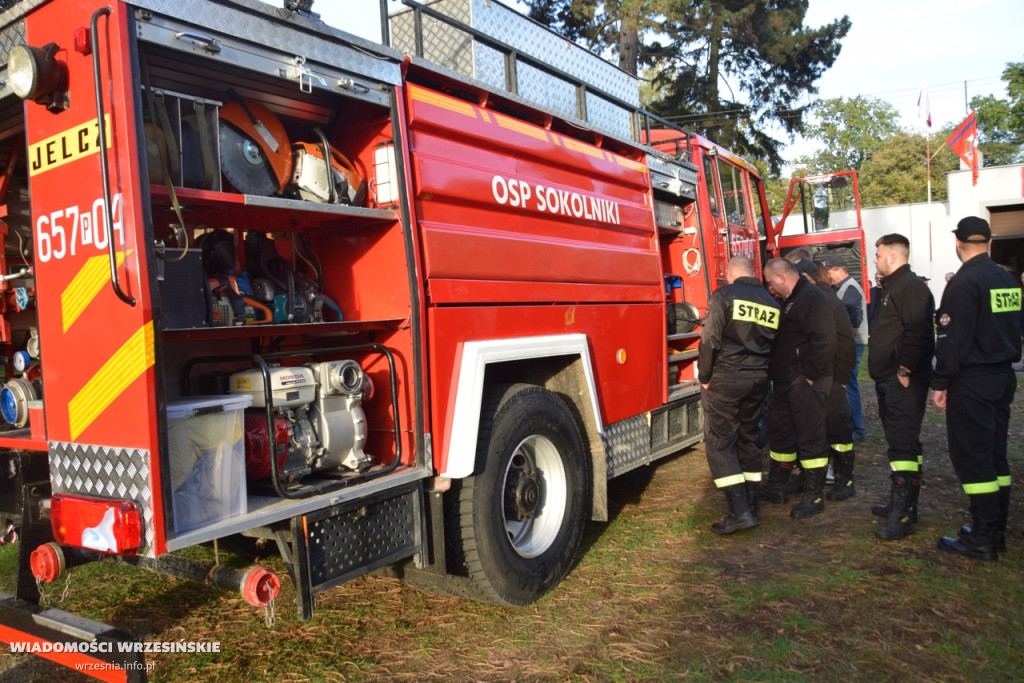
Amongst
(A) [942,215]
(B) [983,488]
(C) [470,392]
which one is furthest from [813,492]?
(A) [942,215]

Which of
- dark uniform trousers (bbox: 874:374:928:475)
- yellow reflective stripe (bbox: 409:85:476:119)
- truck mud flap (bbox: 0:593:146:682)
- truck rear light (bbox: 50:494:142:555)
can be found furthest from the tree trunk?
truck mud flap (bbox: 0:593:146:682)

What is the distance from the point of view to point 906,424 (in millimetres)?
4906

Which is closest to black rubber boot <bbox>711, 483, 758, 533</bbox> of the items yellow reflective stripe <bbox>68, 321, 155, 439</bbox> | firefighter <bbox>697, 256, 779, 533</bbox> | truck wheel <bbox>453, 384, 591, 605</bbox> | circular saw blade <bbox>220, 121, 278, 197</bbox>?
Result: firefighter <bbox>697, 256, 779, 533</bbox>

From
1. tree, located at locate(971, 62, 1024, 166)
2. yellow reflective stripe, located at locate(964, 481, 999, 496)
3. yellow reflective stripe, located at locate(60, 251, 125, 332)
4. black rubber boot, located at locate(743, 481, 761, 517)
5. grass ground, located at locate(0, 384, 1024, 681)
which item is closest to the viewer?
yellow reflective stripe, located at locate(60, 251, 125, 332)

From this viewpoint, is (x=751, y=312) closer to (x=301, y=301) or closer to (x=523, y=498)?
(x=523, y=498)

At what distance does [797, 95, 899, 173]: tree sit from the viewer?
5278 centimetres

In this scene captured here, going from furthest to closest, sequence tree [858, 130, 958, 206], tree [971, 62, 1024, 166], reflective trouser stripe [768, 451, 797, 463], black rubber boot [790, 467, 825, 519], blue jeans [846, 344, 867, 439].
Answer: tree [858, 130, 958, 206] < tree [971, 62, 1024, 166] < blue jeans [846, 344, 867, 439] < reflective trouser stripe [768, 451, 797, 463] < black rubber boot [790, 467, 825, 519]

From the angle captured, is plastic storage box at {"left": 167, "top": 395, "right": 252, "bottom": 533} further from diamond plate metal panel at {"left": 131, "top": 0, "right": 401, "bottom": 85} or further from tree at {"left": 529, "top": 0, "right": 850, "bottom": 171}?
tree at {"left": 529, "top": 0, "right": 850, "bottom": 171}

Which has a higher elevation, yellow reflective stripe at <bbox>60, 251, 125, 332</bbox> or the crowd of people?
yellow reflective stripe at <bbox>60, 251, 125, 332</bbox>

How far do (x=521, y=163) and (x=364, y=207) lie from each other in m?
1.15

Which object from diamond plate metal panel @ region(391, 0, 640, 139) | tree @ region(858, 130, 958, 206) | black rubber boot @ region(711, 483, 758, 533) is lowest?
black rubber boot @ region(711, 483, 758, 533)

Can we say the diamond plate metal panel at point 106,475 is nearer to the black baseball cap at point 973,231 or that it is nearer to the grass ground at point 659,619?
the grass ground at point 659,619

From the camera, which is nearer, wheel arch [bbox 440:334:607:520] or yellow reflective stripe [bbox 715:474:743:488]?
wheel arch [bbox 440:334:607:520]

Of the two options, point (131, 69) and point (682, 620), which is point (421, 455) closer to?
point (682, 620)
